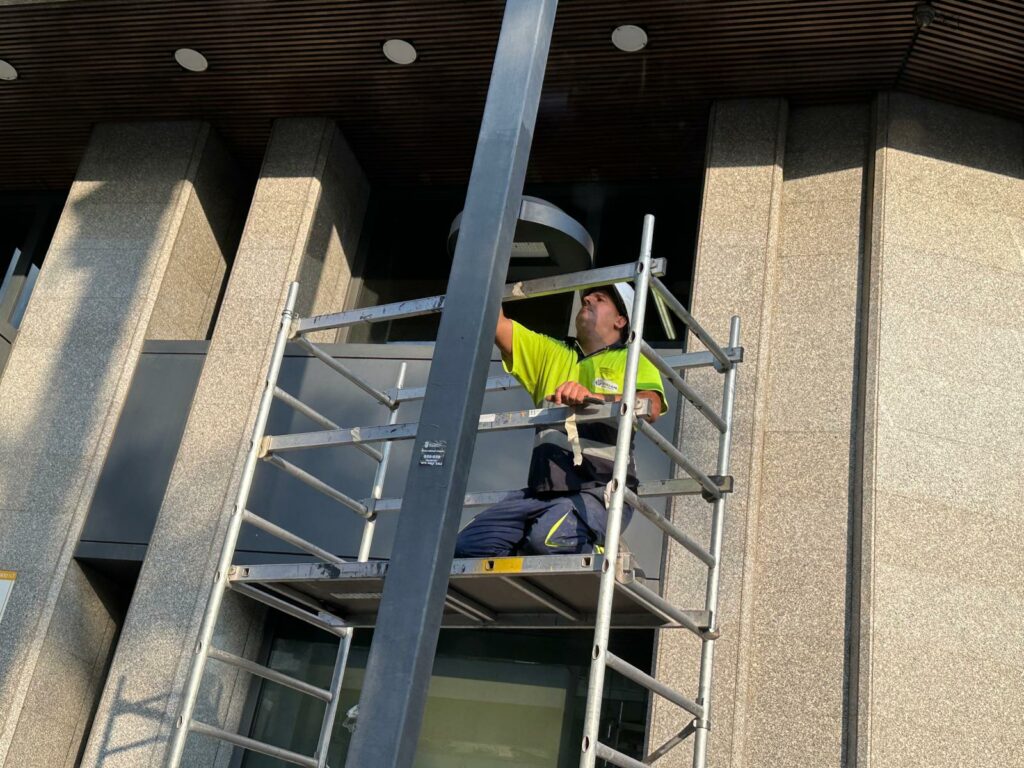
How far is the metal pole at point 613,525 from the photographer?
4.41 meters

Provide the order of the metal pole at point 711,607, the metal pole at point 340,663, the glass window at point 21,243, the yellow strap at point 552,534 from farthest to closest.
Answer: the glass window at point 21,243, the metal pole at point 340,663, the metal pole at point 711,607, the yellow strap at point 552,534

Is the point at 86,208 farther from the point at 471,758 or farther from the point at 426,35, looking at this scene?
the point at 471,758

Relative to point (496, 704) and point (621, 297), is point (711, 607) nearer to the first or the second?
point (621, 297)

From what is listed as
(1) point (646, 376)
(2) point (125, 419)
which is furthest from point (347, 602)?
(2) point (125, 419)

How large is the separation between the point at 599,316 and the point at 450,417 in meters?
2.31

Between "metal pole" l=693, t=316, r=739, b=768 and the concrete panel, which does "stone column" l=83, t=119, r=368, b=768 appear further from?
"metal pole" l=693, t=316, r=739, b=768

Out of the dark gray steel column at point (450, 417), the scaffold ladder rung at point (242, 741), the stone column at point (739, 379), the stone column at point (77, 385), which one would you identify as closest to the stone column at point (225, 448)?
the stone column at point (77, 385)

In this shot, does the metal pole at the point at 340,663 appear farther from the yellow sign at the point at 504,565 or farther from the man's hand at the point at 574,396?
the man's hand at the point at 574,396

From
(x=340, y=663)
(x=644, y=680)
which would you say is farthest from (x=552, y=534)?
(x=340, y=663)

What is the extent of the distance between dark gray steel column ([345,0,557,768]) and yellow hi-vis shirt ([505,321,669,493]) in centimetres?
141

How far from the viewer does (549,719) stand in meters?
8.91

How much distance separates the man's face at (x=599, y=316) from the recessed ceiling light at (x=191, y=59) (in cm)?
615

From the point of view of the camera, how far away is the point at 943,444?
28.4 feet

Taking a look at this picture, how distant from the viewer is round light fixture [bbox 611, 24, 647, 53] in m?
9.52
